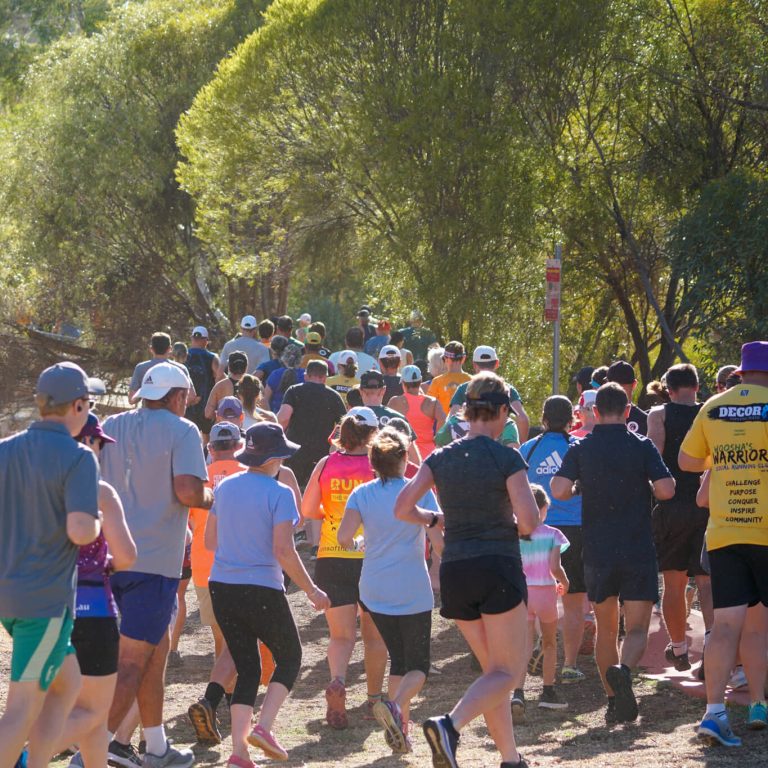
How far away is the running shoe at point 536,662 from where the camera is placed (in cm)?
807

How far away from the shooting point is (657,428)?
787cm

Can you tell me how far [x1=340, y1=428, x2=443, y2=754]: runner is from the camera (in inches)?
254

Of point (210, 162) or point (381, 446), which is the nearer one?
point (381, 446)

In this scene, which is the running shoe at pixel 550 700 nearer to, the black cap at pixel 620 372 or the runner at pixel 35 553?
the black cap at pixel 620 372

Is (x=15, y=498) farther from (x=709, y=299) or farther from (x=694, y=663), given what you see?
(x=709, y=299)

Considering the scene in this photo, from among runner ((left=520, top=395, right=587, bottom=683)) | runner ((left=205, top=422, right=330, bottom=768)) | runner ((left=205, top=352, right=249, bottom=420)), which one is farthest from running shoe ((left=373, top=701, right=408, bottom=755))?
runner ((left=205, top=352, right=249, bottom=420))

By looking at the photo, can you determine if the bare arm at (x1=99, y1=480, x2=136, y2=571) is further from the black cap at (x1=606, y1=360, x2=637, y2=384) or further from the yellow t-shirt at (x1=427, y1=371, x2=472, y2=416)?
the yellow t-shirt at (x1=427, y1=371, x2=472, y2=416)

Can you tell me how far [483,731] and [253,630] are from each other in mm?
1716

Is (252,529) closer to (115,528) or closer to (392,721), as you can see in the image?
(392,721)

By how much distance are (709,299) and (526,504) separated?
416 inches

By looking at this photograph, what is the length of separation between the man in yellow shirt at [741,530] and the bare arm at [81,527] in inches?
127

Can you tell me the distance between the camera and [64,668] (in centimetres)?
471

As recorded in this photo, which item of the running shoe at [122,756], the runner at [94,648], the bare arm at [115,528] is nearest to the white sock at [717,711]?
the running shoe at [122,756]

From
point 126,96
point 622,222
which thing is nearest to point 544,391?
point 622,222
